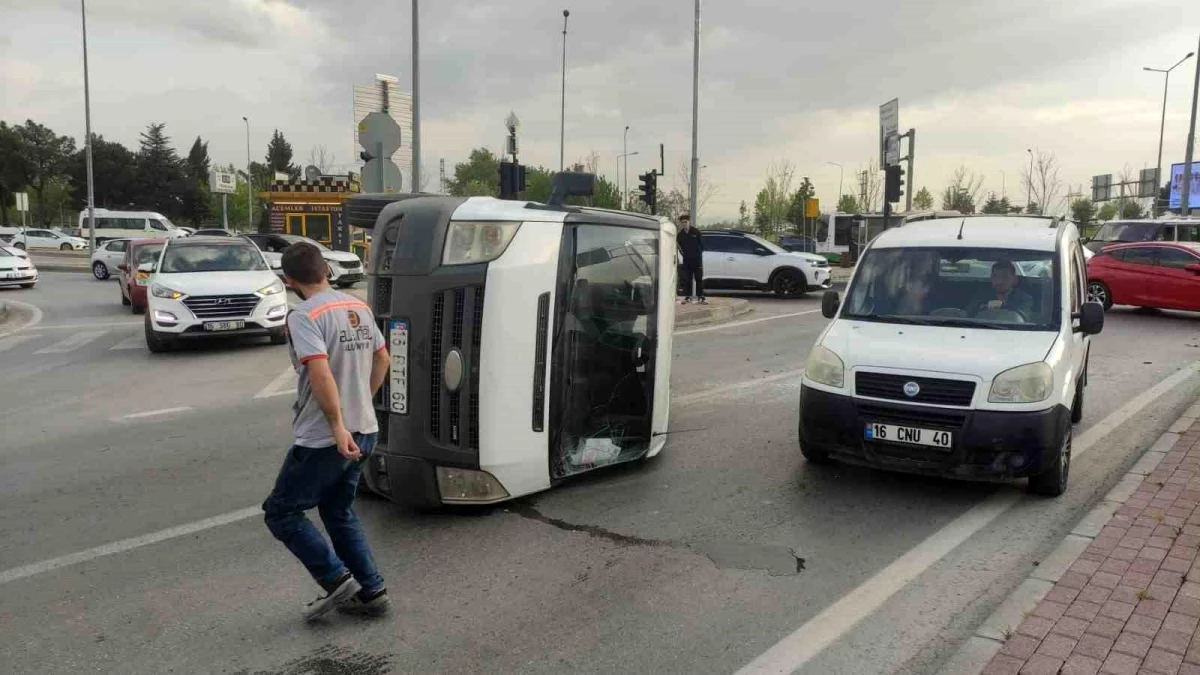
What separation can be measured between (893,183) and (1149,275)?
5.11 metres

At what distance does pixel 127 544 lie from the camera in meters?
4.80

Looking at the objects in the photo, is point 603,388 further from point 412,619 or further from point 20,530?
point 20,530

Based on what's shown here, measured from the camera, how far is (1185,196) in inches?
1305

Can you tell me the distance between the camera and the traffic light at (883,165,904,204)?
713 inches

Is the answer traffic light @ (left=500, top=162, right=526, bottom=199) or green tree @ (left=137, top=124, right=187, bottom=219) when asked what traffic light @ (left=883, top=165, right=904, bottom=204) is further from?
green tree @ (left=137, top=124, right=187, bottom=219)

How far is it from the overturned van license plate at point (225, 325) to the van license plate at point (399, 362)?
850 cm

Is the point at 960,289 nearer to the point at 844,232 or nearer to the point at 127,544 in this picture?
the point at 127,544

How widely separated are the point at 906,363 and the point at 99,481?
18.3ft

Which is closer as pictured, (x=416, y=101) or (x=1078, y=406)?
(x=1078, y=406)

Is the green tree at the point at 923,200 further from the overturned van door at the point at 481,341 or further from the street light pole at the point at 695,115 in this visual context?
the overturned van door at the point at 481,341

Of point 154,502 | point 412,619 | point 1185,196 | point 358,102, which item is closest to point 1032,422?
point 412,619

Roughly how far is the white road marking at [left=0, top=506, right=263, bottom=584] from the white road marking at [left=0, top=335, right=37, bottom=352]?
33.5 ft

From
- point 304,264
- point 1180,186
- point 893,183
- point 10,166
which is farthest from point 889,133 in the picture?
point 10,166

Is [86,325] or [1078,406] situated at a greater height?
[1078,406]
